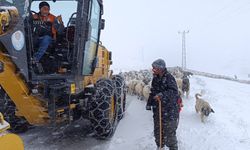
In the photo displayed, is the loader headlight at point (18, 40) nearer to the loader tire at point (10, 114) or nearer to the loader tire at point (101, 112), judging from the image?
the loader tire at point (10, 114)

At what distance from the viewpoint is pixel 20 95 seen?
19.2 feet

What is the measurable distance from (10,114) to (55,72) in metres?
1.36

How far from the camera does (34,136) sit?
7.61m

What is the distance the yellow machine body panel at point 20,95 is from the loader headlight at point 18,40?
0.79 feet

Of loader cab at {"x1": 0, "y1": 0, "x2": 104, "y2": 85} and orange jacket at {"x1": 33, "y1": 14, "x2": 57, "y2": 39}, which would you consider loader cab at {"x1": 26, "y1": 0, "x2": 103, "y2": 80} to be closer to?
loader cab at {"x1": 0, "y1": 0, "x2": 104, "y2": 85}

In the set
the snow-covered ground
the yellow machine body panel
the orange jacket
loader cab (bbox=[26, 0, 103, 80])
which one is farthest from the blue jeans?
the snow-covered ground

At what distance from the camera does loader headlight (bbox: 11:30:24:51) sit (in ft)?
17.4

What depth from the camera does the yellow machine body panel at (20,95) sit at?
17.6ft

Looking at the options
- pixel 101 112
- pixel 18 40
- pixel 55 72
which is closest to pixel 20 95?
pixel 18 40

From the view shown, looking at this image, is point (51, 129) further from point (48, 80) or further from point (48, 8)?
point (48, 8)

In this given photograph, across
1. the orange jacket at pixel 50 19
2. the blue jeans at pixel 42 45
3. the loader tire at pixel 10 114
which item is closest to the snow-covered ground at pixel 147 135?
the loader tire at pixel 10 114

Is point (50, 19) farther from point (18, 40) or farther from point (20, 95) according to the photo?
point (20, 95)

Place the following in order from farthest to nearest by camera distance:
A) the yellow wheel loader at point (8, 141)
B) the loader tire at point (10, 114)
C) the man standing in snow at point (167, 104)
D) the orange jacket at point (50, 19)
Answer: the loader tire at point (10, 114)
the orange jacket at point (50, 19)
the man standing in snow at point (167, 104)
the yellow wheel loader at point (8, 141)

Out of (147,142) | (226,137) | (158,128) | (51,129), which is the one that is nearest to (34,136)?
(51,129)
